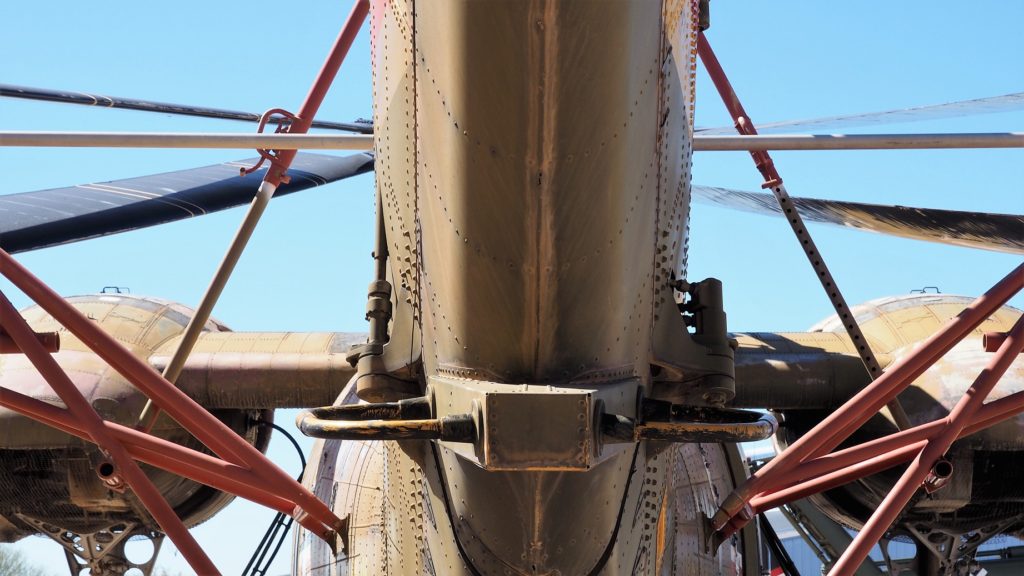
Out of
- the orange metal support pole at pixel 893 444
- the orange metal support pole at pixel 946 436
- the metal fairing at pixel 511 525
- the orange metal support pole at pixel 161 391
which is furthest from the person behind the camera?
the orange metal support pole at pixel 946 436

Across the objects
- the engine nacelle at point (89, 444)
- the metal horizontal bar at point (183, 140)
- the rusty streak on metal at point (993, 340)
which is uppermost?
the metal horizontal bar at point (183, 140)

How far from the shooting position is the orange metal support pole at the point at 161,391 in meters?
4.98

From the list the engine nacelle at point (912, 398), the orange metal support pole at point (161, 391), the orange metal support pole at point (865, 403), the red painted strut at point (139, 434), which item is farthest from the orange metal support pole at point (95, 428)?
the engine nacelle at point (912, 398)

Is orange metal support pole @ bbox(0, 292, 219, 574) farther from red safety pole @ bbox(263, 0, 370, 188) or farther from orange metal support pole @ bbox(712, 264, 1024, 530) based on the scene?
orange metal support pole @ bbox(712, 264, 1024, 530)

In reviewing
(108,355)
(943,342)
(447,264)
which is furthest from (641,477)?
(108,355)

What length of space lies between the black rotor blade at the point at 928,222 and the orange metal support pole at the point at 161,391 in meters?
Result: 3.88

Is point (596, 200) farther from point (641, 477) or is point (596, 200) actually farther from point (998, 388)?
point (998, 388)

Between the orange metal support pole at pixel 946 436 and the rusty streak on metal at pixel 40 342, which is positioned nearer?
the rusty streak on metal at pixel 40 342

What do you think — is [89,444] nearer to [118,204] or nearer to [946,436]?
[118,204]

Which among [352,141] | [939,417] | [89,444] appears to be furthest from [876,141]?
[89,444]

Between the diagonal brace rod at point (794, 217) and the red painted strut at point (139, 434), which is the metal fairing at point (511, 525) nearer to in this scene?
the red painted strut at point (139, 434)

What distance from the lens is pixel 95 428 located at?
16.5 ft

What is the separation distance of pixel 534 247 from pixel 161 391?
7.33 feet

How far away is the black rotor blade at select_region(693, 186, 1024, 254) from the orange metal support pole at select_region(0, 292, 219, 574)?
4335 mm
